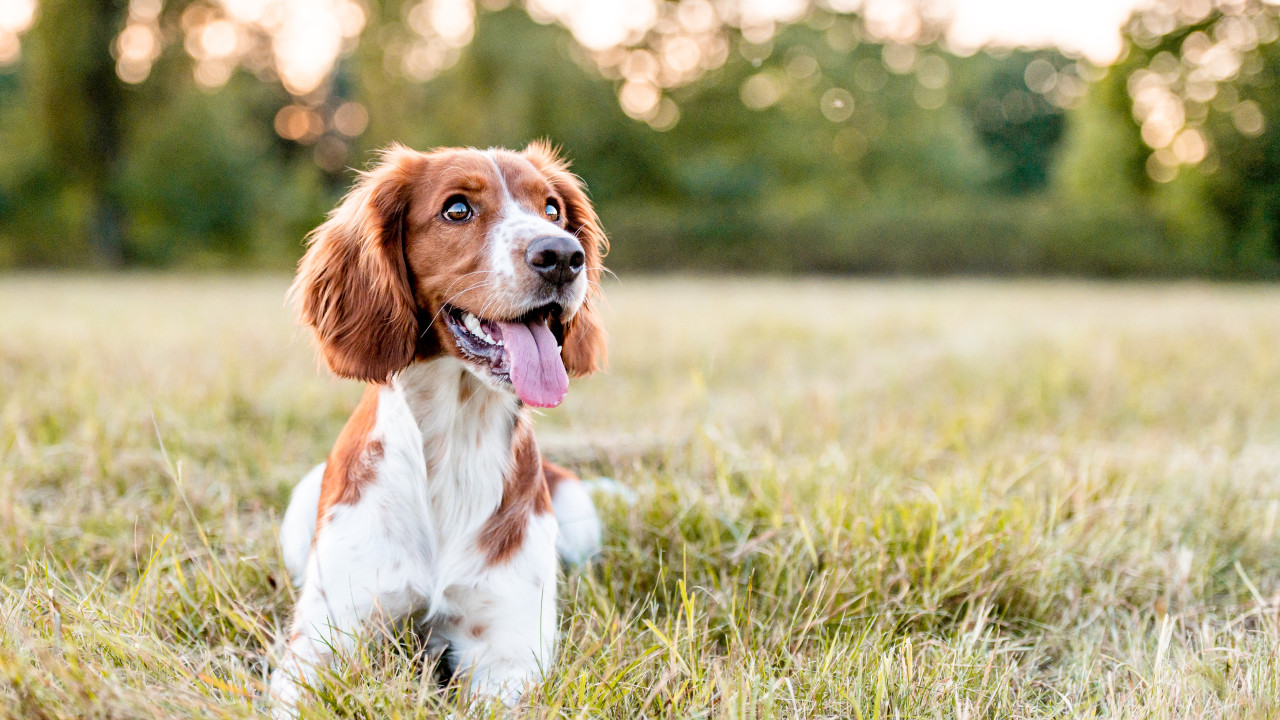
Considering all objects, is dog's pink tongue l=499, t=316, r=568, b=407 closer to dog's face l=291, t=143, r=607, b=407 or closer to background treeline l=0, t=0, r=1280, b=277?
dog's face l=291, t=143, r=607, b=407

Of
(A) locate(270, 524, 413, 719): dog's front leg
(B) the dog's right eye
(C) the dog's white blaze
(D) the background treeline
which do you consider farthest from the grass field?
(D) the background treeline

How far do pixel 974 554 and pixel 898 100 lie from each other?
30364mm

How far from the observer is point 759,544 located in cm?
262

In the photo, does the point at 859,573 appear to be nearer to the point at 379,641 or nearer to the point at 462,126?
the point at 379,641

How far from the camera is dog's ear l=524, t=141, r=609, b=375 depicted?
257cm

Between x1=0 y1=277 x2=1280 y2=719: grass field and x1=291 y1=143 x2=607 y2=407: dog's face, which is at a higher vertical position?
x1=291 y1=143 x2=607 y2=407: dog's face

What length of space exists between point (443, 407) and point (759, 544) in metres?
1.03

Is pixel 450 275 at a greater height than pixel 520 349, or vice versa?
pixel 450 275

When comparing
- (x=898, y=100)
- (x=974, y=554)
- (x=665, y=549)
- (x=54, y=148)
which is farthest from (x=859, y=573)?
(x=898, y=100)

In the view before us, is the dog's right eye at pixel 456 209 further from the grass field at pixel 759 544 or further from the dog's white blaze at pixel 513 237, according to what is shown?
the grass field at pixel 759 544

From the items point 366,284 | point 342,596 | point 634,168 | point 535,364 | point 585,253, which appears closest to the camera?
point 342,596

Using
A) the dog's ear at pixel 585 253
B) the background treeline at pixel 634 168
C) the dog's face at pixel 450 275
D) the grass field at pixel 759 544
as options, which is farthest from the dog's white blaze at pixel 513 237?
the background treeline at pixel 634 168

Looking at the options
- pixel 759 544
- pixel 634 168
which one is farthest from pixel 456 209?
pixel 634 168

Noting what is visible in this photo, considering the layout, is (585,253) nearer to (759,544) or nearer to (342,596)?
(759,544)
